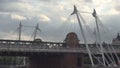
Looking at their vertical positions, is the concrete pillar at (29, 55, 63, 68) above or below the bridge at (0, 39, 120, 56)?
below

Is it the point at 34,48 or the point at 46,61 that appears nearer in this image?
the point at 34,48

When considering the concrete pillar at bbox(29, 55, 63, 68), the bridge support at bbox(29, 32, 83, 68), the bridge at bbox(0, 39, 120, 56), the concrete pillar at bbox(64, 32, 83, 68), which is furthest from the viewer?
the concrete pillar at bbox(29, 55, 63, 68)

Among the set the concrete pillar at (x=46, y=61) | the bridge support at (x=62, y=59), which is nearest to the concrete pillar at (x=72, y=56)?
the bridge support at (x=62, y=59)

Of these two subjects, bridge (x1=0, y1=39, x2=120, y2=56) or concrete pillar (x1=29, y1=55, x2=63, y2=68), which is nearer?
bridge (x1=0, y1=39, x2=120, y2=56)

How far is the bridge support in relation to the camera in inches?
5890

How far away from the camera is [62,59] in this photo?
498 ft

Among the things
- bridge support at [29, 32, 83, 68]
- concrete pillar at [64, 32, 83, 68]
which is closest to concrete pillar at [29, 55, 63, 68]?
bridge support at [29, 32, 83, 68]

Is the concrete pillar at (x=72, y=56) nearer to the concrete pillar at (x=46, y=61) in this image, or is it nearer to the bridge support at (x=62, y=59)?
the bridge support at (x=62, y=59)

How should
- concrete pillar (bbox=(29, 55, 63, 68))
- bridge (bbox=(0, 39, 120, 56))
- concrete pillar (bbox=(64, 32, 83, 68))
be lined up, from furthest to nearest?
concrete pillar (bbox=(29, 55, 63, 68)) < concrete pillar (bbox=(64, 32, 83, 68)) < bridge (bbox=(0, 39, 120, 56))

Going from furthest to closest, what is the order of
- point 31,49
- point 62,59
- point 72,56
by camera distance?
point 62,59 < point 72,56 < point 31,49

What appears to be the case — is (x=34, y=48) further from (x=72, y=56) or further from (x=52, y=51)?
(x=72, y=56)

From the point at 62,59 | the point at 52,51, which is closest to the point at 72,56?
the point at 62,59

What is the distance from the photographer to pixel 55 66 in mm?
154125

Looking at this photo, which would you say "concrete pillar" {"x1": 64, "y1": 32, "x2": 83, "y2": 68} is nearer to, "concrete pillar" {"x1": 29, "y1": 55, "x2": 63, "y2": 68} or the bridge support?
the bridge support
